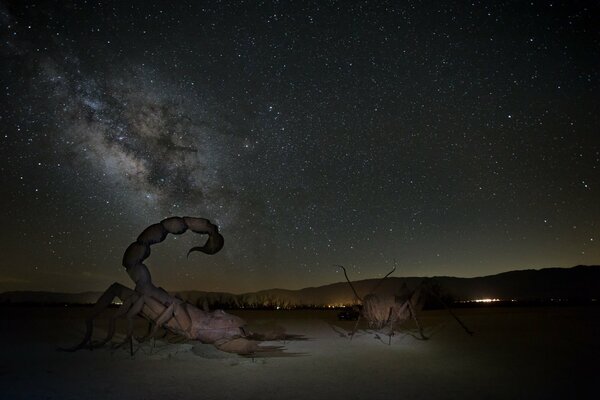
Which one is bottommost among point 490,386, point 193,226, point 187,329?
point 490,386

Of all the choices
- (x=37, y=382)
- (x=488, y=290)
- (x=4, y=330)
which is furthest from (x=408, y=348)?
(x=488, y=290)

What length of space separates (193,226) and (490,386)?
22.4ft

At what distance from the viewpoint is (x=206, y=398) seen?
624cm

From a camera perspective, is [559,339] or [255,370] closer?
[255,370]

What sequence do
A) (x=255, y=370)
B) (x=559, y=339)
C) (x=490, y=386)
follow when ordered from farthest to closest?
(x=559, y=339), (x=255, y=370), (x=490, y=386)

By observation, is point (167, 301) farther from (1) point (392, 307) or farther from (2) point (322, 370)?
(1) point (392, 307)

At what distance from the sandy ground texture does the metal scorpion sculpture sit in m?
0.72

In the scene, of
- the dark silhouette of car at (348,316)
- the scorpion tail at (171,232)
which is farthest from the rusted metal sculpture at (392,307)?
the dark silhouette of car at (348,316)

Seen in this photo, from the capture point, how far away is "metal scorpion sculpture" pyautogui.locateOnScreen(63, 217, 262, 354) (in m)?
9.35

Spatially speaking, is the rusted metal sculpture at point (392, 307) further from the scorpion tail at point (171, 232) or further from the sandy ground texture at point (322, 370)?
the scorpion tail at point (171, 232)

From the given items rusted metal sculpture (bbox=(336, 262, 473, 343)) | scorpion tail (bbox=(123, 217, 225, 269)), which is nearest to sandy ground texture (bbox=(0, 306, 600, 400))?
rusted metal sculpture (bbox=(336, 262, 473, 343))

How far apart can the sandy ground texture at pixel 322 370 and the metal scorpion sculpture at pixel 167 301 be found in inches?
28.4

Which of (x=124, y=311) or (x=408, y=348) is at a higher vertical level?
(x=124, y=311)

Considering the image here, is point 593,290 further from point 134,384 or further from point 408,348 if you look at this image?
point 134,384
